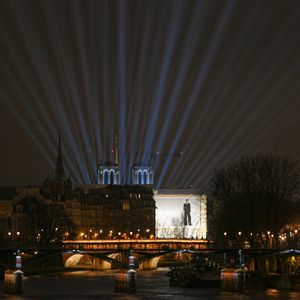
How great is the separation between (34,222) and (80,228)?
37.0m

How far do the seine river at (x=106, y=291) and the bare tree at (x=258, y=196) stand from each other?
822cm

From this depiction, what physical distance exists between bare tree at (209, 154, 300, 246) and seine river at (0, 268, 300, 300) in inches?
324

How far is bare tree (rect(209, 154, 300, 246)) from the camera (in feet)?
325

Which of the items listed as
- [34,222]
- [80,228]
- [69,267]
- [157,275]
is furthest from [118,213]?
[157,275]

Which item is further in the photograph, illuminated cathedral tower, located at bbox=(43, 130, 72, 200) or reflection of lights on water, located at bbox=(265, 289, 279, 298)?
illuminated cathedral tower, located at bbox=(43, 130, 72, 200)

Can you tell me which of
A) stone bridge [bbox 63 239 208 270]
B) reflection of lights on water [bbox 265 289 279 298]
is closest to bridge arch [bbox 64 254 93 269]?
stone bridge [bbox 63 239 208 270]

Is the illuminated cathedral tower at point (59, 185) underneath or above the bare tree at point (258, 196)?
above

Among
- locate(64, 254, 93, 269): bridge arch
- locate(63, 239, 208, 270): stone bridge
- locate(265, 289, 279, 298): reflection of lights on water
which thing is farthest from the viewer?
locate(64, 254, 93, 269): bridge arch

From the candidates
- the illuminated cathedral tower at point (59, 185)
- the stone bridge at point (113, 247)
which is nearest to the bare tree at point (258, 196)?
the stone bridge at point (113, 247)

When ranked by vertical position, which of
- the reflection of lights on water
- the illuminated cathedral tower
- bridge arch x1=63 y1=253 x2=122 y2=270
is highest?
the illuminated cathedral tower

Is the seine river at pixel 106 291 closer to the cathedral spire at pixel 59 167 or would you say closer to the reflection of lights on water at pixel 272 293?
the reflection of lights on water at pixel 272 293

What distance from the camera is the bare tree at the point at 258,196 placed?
99.1 m

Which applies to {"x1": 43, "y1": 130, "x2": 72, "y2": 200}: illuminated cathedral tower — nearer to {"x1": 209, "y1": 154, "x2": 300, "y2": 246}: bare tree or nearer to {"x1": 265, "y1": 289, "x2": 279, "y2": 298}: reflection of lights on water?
{"x1": 209, "y1": 154, "x2": 300, "y2": 246}: bare tree

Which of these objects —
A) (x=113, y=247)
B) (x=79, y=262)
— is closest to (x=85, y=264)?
(x=79, y=262)
